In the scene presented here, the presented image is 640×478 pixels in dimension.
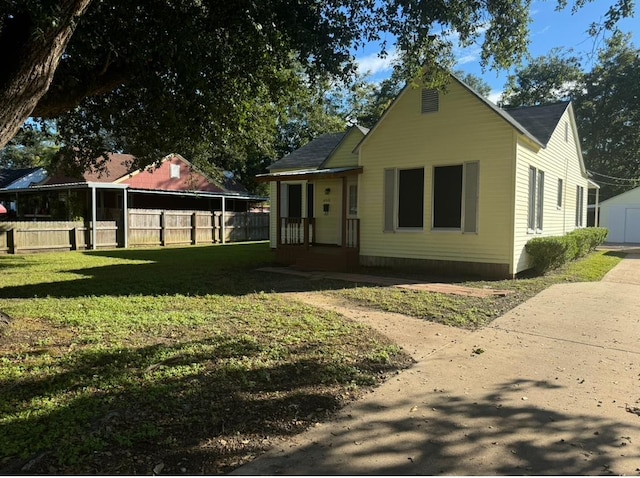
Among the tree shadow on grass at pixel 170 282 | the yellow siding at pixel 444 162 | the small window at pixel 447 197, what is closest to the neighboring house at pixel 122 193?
the tree shadow on grass at pixel 170 282

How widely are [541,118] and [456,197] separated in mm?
5140

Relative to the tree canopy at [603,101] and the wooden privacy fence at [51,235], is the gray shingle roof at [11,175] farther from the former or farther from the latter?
the tree canopy at [603,101]

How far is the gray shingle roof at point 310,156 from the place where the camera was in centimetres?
1692

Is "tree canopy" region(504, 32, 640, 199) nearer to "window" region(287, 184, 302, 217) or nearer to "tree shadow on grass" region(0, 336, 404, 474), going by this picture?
"window" region(287, 184, 302, 217)

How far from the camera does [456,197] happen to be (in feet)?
37.8

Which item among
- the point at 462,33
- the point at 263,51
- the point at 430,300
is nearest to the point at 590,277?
the point at 430,300

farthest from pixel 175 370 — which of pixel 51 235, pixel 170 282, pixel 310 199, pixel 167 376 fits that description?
pixel 51 235

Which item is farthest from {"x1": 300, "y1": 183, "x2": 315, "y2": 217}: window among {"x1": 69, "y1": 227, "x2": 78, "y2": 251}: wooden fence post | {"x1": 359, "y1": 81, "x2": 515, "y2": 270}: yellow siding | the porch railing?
{"x1": 69, "y1": 227, "x2": 78, "y2": 251}: wooden fence post

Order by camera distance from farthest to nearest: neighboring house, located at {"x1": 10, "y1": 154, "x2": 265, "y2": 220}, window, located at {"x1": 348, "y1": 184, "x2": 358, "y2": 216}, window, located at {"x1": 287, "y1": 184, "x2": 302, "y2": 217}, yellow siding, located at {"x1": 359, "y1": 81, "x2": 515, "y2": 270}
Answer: neighboring house, located at {"x1": 10, "y1": 154, "x2": 265, "y2": 220}
window, located at {"x1": 287, "y1": 184, "x2": 302, "y2": 217}
window, located at {"x1": 348, "y1": 184, "x2": 358, "y2": 216}
yellow siding, located at {"x1": 359, "y1": 81, "x2": 515, "y2": 270}

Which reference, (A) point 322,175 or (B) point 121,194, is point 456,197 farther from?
(B) point 121,194

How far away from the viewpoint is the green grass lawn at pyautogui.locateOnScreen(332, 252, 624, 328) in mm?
6984

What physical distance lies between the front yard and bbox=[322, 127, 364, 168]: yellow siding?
23.6 ft

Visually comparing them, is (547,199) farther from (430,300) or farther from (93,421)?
(93,421)

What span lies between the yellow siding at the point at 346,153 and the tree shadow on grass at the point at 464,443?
12.1 m
